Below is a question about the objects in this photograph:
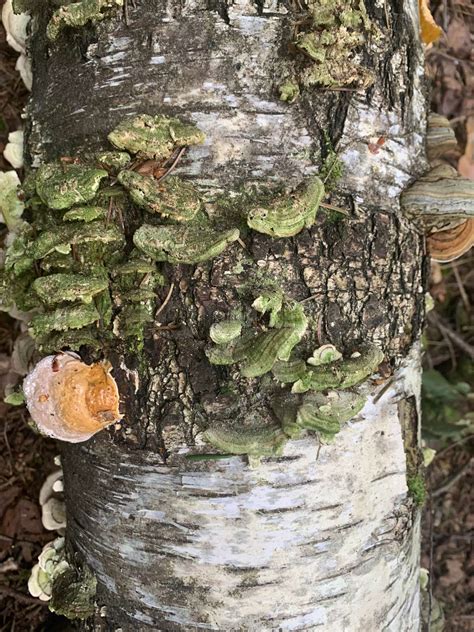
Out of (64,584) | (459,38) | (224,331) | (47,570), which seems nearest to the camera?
(224,331)

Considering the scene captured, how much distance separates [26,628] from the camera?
448 cm

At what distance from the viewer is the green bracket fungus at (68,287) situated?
7.45 ft

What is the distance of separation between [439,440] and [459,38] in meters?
3.49

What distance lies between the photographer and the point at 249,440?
2.30 meters

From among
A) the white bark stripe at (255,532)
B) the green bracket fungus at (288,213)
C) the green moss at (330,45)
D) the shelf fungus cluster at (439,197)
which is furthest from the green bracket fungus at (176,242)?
the shelf fungus cluster at (439,197)

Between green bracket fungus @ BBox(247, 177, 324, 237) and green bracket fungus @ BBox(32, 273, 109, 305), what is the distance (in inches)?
24.7

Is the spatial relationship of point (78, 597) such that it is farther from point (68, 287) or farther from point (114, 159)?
point (114, 159)

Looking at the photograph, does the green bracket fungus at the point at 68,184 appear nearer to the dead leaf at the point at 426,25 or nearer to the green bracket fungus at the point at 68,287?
the green bracket fungus at the point at 68,287

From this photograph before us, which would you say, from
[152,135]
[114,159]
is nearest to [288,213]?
[152,135]

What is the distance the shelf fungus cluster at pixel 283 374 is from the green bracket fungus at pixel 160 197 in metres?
0.42

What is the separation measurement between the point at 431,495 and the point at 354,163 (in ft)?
11.9

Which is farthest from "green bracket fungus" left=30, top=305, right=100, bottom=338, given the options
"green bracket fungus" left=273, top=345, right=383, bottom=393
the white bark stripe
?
"green bracket fungus" left=273, top=345, right=383, bottom=393

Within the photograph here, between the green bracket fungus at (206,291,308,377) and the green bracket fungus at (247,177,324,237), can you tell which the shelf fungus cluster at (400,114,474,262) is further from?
the green bracket fungus at (206,291,308,377)

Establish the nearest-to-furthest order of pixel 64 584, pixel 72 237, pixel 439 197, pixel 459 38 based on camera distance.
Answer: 1. pixel 72 237
2. pixel 439 197
3. pixel 64 584
4. pixel 459 38
